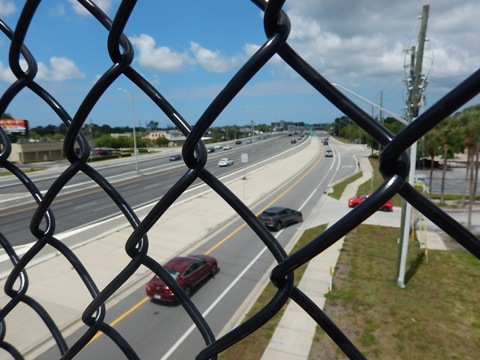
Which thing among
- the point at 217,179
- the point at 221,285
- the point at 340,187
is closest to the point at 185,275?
the point at 221,285

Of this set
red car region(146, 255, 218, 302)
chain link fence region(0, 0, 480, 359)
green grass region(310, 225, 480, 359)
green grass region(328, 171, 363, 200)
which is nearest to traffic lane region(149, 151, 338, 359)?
red car region(146, 255, 218, 302)

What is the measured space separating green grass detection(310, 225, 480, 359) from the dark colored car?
4.23 m

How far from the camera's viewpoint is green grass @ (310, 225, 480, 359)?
7.91 metres

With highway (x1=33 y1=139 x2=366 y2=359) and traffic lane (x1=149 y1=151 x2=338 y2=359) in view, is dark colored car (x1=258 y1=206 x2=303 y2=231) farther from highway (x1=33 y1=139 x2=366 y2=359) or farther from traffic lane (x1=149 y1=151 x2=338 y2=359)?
highway (x1=33 y1=139 x2=366 y2=359)

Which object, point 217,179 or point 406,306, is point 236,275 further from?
point 217,179

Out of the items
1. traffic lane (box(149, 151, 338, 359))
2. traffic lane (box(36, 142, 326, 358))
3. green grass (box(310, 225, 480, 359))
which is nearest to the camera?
green grass (box(310, 225, 480, 359))

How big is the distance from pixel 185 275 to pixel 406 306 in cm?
632

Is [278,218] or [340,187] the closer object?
[278,218]

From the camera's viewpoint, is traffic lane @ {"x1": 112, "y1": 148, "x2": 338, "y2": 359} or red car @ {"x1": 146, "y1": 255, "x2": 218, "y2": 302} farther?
red car @ {"x1": 146, "y1": 255, "x2": 218, "y2": 302}

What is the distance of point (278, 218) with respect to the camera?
1842cm

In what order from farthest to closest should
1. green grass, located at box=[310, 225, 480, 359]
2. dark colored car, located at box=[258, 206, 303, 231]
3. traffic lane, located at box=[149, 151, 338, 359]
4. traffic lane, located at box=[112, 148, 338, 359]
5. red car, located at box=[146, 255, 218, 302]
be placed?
dark colored car, located at box=[258, 206, 303, 231] → red car, located at box=[146, 255, 218, 302] → traffic lane, located at box=[149, 151, 338, 359] → traffic lane, located at box=[112, 148, 338, 359] → green grass, located at box=[310, 225, 480, 359]

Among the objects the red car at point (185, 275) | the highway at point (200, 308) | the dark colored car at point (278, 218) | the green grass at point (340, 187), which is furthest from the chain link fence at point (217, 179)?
the green grass at point (340, 187)

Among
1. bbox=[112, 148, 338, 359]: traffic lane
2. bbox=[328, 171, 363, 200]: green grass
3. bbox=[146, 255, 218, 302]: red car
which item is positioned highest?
bbox=[146, 255, 218, 302]: red car

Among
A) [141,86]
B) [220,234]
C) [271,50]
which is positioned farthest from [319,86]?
[220,234]
